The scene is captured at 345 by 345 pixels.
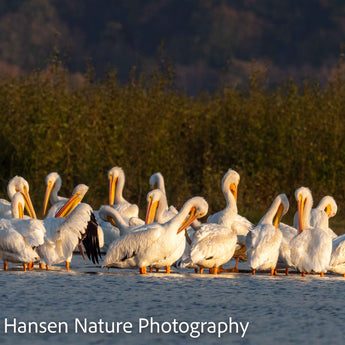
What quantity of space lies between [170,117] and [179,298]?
9265 millimetres

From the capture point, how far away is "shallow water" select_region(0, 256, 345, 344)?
543 cm

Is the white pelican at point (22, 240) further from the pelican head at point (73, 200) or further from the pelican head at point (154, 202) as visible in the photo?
the pelican head at point (73, 200)

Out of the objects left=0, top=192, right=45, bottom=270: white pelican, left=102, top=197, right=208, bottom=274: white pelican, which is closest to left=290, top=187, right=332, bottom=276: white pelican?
left=102, top=197, right=208, bottom=274: white pelican

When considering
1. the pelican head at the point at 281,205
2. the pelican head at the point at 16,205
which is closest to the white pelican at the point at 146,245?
the pelican head at the point at 281,205

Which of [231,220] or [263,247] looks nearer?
[263,247]

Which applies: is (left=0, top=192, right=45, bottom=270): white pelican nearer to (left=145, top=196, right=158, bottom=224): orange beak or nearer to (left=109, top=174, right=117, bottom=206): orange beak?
(left=145, top=196, right=158, bottom=224): orange beak

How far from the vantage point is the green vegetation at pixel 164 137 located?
15.1 metres

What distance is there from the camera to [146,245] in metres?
8.34

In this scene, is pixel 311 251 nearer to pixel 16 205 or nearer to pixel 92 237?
pixel 92 237

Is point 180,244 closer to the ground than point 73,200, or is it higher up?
closer to the ground

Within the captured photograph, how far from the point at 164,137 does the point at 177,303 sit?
9.08 m

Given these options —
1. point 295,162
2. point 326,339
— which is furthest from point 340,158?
point 326,339

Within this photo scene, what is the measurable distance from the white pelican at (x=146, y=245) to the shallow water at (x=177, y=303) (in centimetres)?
15

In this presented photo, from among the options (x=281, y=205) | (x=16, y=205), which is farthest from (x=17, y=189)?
(x=281, y=205)
